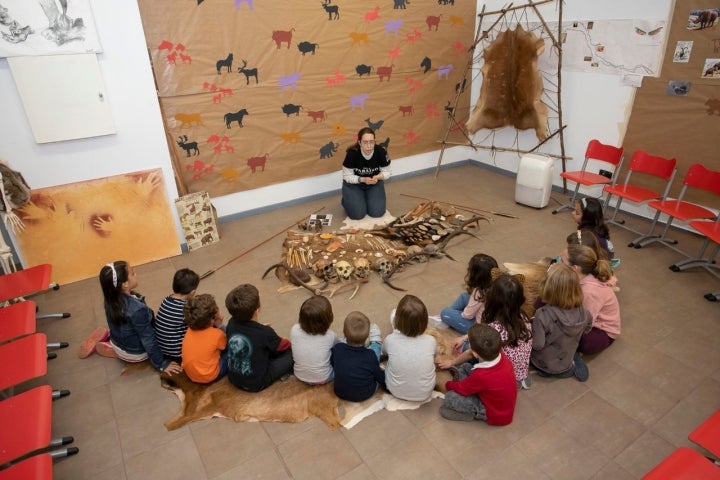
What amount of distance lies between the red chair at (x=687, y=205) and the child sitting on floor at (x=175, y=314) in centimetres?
411

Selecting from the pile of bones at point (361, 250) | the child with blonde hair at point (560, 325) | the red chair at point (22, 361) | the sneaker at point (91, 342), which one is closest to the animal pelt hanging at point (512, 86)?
the pile of bones at point (361, 250)

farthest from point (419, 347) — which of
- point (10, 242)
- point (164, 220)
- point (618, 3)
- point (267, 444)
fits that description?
point (618, 3)

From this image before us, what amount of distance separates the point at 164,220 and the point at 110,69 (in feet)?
4.69

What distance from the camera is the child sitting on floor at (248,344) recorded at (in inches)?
99.9

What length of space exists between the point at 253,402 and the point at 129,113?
2.87m

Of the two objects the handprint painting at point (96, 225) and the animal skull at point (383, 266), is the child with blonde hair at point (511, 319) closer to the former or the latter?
the animal skull at point (383, 266)

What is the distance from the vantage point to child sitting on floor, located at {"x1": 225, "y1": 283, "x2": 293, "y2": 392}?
99.9 inches

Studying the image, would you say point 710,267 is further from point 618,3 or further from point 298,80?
point 298,80

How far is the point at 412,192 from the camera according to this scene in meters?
5.92

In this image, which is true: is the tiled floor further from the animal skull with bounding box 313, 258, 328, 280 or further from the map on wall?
the map on wall

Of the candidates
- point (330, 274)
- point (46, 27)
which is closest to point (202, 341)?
point (330, 274)

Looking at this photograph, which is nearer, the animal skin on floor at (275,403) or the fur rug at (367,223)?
the animal skin on floor at (275,403)

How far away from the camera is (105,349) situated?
10.1ft

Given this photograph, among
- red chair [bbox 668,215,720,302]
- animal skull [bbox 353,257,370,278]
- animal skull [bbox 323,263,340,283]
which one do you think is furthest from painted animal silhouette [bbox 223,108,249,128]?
red chair [bbox 668,215,720,302]
